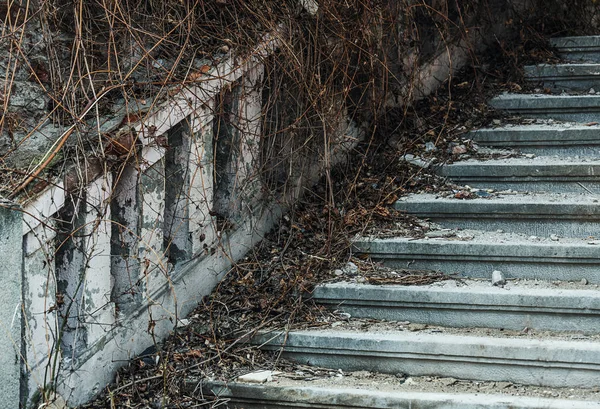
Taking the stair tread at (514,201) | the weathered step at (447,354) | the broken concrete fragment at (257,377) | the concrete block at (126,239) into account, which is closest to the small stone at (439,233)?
the stair tread at (514,201)

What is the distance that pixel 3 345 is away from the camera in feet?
9.12

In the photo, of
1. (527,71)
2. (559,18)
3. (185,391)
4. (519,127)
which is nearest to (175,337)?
(185,391)

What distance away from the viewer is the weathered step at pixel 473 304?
3.41 m

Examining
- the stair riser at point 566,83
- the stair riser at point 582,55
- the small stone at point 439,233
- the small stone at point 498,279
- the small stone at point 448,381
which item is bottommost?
the small stone at point 448,381

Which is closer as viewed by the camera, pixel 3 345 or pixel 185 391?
pixel 3 345

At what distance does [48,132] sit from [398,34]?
263 centimetres

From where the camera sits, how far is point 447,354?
330cm

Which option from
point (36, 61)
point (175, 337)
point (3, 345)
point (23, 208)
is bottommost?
point (175, 337)

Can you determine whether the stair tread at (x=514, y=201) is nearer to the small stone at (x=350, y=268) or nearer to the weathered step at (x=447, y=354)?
the small stone at (x=350, y=268)

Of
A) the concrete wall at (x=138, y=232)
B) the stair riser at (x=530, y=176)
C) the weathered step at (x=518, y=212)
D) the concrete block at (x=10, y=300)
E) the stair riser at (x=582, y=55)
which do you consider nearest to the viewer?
the concrete block at (x=10, y=300)

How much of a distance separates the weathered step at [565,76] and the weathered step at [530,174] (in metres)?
0.92

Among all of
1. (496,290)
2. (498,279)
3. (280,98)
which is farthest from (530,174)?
(280,98)

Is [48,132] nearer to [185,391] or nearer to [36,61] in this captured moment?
[36,61]

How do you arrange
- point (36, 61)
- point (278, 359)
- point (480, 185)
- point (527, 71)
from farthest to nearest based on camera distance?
point (527, 71)
point (480, 185)
point (278, 359)
point (36, 61)
